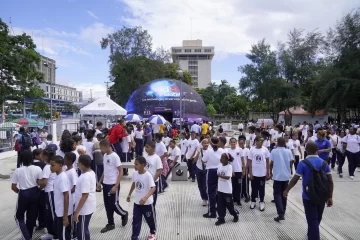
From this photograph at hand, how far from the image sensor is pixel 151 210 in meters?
4.92

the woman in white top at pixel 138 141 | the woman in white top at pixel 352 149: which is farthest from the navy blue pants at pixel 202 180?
the woman in white top at pixel 138 141

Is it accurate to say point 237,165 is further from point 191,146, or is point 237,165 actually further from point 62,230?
point 62,230

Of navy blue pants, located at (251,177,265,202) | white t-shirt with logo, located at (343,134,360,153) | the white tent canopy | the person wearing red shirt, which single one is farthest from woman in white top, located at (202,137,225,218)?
the white tent canopy

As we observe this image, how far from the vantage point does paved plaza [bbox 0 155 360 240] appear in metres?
5.46

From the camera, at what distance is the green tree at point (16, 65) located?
21.8 m

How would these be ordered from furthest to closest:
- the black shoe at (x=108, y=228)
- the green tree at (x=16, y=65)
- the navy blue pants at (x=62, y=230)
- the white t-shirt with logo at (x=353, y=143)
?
the green tree at (x=16, y=65)
the white t-shirt with logo at (x=353, y=143)
the black shoe at (x=108, y=228)
the navy blue pants at (x=62, y=230)

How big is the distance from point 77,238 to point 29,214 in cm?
107

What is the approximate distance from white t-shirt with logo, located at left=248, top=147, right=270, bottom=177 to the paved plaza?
34.3 inches

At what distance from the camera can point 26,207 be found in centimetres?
500

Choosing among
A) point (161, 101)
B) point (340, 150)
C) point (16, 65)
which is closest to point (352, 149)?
point (340, 150)

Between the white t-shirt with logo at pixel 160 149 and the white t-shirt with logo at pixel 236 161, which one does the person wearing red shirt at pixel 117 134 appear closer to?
the white t-shirt with logo at pixel 160 149

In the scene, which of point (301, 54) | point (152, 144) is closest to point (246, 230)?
point (152, 144)

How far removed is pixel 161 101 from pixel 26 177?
109ft

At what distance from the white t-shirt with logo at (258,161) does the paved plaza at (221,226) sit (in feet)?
2.86
